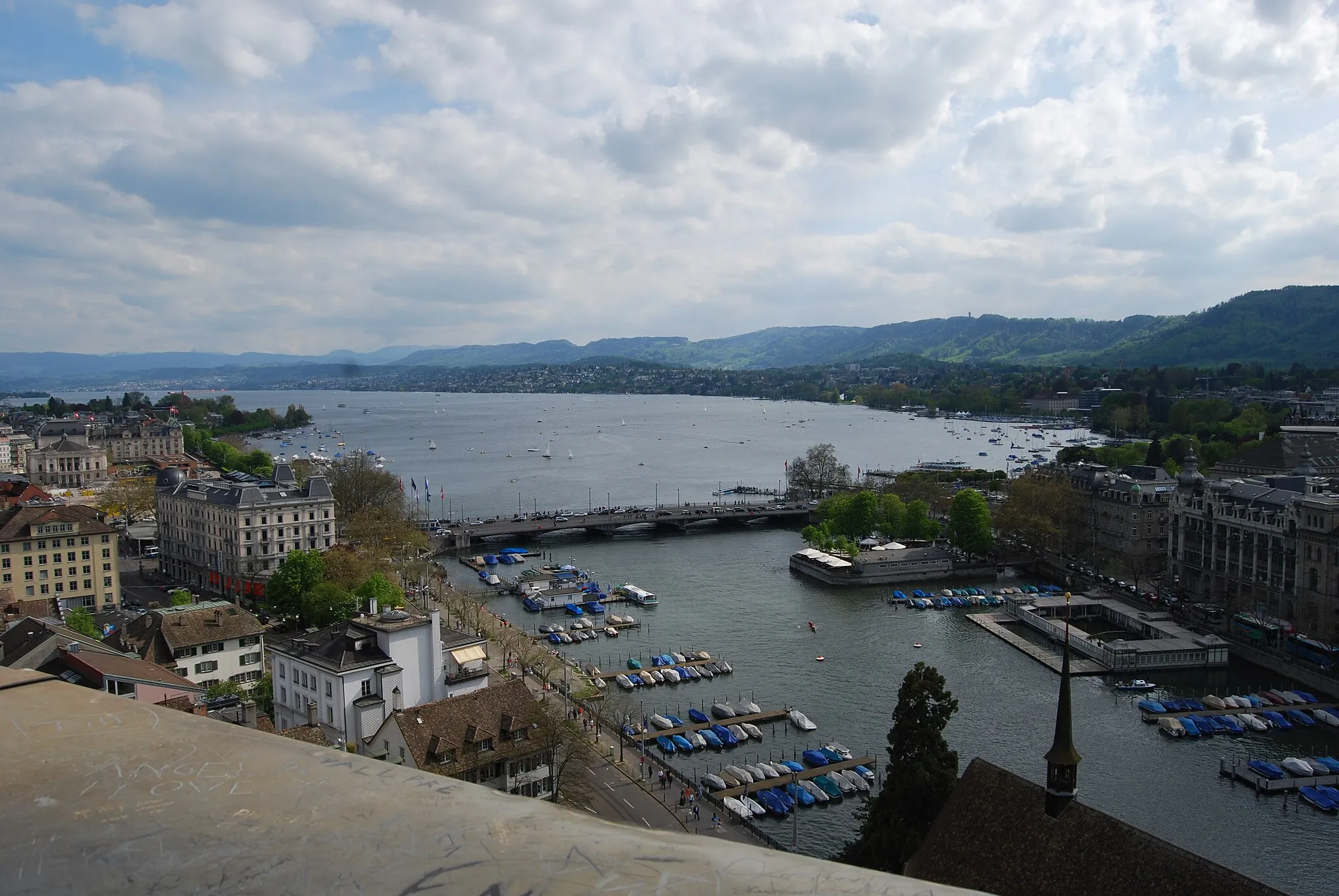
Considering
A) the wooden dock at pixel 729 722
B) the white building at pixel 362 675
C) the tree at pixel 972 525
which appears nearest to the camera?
the white building at pixel 362 675

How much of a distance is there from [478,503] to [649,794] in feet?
129

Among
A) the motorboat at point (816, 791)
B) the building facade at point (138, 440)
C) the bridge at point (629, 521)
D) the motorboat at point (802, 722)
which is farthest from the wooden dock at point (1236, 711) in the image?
the building facade at point (138, 440)

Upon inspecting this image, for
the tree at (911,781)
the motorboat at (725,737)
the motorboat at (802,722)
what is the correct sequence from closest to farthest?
the tree at (911,781), the motorboat at (725,737), the motorboat at (802,722)

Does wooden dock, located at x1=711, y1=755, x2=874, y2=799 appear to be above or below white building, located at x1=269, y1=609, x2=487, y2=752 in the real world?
below

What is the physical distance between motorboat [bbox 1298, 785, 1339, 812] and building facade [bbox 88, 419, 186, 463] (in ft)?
215

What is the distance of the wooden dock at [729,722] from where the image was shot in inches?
757

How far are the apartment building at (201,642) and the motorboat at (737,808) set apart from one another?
33.2 ft

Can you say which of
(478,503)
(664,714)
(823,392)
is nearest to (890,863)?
(664,714)

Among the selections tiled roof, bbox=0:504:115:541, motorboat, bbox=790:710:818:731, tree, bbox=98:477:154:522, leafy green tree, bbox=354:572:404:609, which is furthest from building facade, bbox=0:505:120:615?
motorboat, bbox=790:710:818:731

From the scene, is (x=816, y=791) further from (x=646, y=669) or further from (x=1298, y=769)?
(x=1298, y=769)

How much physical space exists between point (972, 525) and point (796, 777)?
21.8 m

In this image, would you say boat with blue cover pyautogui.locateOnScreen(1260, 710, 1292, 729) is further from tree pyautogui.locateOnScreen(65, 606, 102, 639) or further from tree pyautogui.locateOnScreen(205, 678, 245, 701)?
tree pyautogui.locateOnScreen(65, 606, 102, 639)

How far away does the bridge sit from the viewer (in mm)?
42312

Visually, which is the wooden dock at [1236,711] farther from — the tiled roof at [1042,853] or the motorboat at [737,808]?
the tiled roof at [1042,853]
